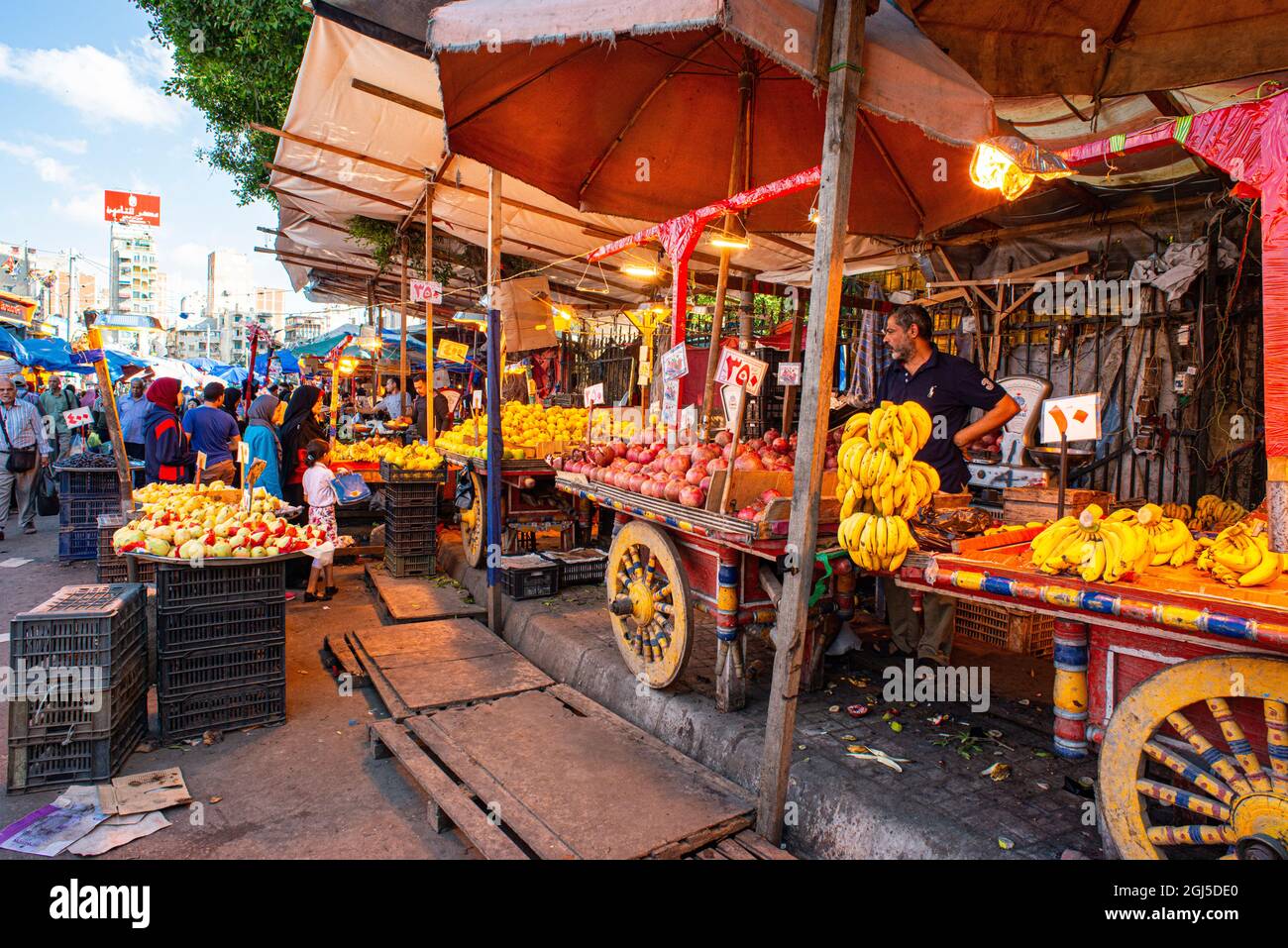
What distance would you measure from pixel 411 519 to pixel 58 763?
172 inches

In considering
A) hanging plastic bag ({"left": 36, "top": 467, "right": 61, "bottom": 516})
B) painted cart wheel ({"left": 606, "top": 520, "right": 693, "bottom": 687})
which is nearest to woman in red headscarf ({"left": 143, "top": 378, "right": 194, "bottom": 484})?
painted cart wheel ({"left": 606, "top": 520, "right": 693, "bottom": 687})

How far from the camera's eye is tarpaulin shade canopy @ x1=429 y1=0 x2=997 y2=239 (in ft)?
10.1

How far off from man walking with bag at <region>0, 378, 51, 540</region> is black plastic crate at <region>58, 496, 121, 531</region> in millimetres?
1960

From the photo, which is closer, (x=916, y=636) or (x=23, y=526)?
(x=916, y=636)

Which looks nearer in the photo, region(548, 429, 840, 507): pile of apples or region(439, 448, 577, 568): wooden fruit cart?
region(548, 429, 840, 507): pile of apples

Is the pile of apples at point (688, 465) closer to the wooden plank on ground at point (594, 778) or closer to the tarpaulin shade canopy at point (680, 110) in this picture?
the wooden plank on ground at point (594, 778)

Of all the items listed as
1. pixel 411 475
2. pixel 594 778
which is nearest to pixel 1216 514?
pixel 594 778

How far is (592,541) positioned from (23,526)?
911cm

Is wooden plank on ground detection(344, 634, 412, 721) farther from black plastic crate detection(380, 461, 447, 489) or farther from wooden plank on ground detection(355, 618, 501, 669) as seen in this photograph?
black plastic crate detection(380, 461, 447, 489)

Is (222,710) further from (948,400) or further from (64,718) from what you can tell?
(948,400)
